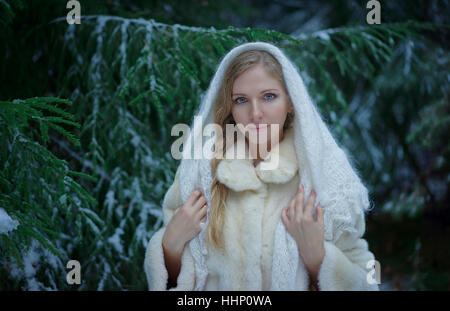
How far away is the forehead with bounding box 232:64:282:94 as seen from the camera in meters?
1.56

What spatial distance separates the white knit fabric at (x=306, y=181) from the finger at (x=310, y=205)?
0.02 m

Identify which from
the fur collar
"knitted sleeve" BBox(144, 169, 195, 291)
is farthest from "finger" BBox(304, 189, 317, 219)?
"knitted sleeve" BBox(144, 169, 195, 291)

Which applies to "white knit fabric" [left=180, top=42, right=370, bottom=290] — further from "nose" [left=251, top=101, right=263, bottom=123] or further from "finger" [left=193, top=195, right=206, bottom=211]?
"nose" [left=251, top=101, right=263, bottom=123]

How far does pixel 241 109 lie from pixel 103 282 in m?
1.69

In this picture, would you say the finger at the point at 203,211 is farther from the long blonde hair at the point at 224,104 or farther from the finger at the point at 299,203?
the finger at the point at 299,203

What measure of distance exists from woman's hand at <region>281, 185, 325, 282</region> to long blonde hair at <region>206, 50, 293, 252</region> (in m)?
0.27

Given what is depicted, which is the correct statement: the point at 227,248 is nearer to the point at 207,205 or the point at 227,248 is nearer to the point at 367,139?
the point at 207,205

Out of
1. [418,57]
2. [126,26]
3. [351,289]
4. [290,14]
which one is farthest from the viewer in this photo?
[290,14]

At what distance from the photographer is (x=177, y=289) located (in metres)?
1.62

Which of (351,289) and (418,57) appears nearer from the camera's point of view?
(351,289)

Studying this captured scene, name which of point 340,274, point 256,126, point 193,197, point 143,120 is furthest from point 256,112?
point 143,120

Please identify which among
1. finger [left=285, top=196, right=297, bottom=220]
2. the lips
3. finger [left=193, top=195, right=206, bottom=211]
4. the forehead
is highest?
the forehead

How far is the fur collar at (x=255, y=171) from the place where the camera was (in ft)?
5.15
